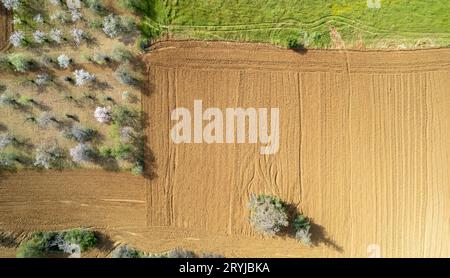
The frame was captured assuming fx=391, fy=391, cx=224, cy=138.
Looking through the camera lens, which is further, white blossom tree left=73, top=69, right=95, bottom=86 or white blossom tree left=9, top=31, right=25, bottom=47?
white blossom tree left=73, top=69, right=95, bottom=86

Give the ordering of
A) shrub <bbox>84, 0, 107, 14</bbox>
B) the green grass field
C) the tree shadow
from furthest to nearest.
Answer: the tree shadow
the green grass field
shrub <bbox>84, 0, 107, 14</bbox>

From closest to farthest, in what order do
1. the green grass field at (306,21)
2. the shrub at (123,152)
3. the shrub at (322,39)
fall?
1. the shrub at (123,152)
2. the green grass field at (306,21)
3. the shrub at (322,39)

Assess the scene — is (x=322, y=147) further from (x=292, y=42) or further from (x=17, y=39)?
(x=17, y=39)

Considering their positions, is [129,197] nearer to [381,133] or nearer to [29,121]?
[29,121]

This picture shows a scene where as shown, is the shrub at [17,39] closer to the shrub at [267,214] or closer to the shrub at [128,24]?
the shrub at [128,24]

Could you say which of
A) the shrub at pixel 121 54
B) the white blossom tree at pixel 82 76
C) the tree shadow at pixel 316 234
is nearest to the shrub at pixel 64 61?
the white blossom tree at pixel 82 76

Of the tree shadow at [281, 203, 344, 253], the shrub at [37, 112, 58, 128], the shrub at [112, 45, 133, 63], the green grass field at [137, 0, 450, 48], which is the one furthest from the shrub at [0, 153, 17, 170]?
the tree shadow at [281, 203, 344, 253]

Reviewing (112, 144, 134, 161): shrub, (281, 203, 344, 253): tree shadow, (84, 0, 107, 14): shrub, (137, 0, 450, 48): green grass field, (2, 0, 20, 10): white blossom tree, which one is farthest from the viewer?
Answer: (281, 203, 344, 253): tree shadow

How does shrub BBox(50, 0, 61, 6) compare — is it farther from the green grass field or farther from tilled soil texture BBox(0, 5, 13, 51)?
the green grass field
